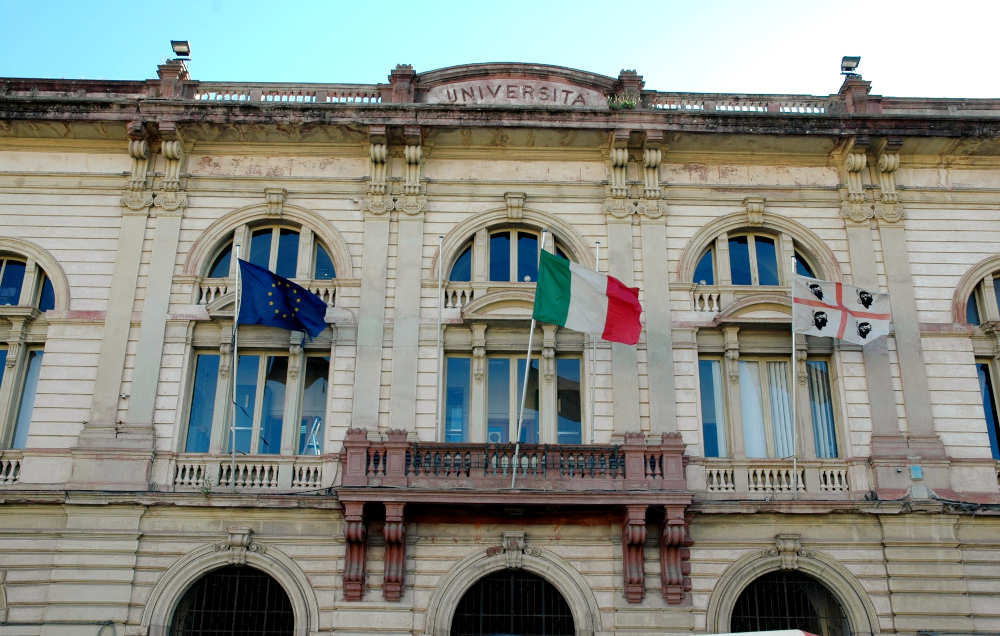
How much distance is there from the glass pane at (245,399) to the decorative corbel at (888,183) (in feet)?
47.7

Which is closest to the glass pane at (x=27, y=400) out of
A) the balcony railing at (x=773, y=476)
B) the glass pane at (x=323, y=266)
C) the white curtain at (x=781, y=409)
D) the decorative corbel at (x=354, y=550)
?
the glass pane at (x=323, y=266)

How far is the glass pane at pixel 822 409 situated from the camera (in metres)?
20.8

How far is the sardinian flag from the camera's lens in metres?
20.4

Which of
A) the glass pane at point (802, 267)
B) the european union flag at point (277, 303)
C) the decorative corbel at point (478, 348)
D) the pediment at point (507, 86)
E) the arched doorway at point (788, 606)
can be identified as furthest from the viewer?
the pediment at point (507, 86)

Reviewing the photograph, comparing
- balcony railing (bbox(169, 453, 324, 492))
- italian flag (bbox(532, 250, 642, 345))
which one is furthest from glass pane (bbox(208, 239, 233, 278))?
italian flag (bbox(532, 250, 642, 345))

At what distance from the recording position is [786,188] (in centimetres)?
2275

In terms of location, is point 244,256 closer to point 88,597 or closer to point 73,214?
point 73,214

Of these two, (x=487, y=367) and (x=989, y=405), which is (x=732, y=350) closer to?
(x=487, y=367)

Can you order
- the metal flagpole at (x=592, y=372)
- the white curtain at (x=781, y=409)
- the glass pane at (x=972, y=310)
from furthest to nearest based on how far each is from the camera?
the glass pane at (x=972, y=310) → the white curtain at (x=781, y=409) → the metal flagpole at (x=592, y=372)

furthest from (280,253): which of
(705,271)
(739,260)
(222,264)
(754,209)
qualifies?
(754,209)

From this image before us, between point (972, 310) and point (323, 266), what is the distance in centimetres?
1476

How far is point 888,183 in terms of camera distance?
22672 mm

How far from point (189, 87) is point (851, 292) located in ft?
51.4

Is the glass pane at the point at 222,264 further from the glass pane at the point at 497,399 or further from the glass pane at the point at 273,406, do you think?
the glass pane at the point at 497,399
